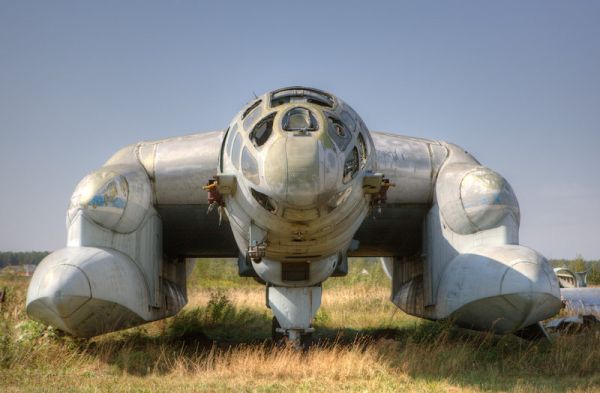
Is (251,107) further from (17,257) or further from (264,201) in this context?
(17,257)

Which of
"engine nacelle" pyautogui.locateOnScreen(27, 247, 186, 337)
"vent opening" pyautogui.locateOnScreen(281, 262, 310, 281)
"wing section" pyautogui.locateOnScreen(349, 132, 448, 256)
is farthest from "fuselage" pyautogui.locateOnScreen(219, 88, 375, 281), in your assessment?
"wing section" pyautogui.locateOnScreen(349, 132, 448, 256)

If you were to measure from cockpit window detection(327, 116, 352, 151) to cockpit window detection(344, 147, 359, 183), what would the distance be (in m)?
0.14

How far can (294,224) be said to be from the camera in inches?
271

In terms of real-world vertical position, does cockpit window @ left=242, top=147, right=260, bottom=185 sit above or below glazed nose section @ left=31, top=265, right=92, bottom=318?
above

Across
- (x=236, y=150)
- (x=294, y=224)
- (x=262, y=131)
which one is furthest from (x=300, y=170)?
(x=236, y=150)

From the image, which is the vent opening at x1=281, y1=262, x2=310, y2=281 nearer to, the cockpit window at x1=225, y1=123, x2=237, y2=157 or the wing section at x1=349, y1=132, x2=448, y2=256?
the cockpit window at x1=225, y1=123, x2=237, y2=157

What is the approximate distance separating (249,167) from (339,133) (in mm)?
1101

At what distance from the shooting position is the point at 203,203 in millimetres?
10977

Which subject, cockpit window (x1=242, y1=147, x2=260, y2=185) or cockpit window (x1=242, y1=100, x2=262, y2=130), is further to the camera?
cockpit window (x1=242, y1=100, x2=262, y2=130)

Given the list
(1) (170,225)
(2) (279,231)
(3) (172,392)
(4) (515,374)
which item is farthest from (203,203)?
(4) (515,374)

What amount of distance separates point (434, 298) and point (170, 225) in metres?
5.23

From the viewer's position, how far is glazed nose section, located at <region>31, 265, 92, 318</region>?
313 inches

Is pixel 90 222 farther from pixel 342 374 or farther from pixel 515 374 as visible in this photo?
pixel 515 374

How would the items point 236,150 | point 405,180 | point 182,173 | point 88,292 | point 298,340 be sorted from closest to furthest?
point 236,150 < point 88,292 < point 298,340 < point 182,173 < point 405,180
